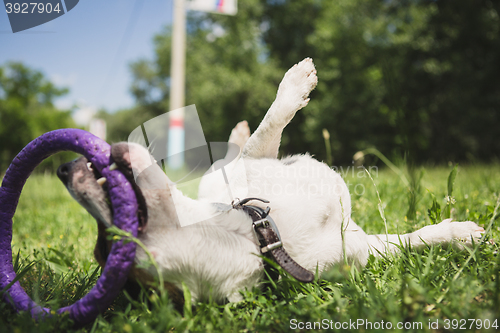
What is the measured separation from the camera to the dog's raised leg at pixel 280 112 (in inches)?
85.2

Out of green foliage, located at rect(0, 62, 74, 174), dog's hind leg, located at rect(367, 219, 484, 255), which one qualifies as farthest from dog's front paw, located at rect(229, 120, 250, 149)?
green foliage, located at rect(0, 62, 74, 174)

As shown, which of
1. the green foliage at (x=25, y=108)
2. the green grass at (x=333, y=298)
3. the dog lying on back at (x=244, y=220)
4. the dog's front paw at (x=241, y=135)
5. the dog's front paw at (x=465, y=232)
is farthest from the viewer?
the green foliage at (x=25, y=108)

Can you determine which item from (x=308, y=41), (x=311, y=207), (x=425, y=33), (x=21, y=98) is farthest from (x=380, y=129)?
(x=21, y=98)

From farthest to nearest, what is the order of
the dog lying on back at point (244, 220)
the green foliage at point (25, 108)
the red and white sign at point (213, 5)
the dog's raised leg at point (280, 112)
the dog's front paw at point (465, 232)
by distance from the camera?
the green foliage at point (25, 108)
the red and white sign at point (213, 5)
the dog's raised leg at point (280, 112)
the dog's front paw at point (465, 232)
the dog lying on back at point (244, 220)

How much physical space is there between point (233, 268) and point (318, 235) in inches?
19.0

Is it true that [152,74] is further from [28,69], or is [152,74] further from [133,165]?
[133,165]

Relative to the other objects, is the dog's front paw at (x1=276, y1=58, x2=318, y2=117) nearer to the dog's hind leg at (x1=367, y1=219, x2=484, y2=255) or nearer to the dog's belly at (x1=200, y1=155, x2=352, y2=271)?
the dog's belly at (x1=200, y1=155, x2=352, y2=271)

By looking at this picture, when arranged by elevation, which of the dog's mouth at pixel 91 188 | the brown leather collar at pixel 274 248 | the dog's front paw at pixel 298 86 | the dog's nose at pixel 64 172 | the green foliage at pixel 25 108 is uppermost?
the green foliage at pixel 25 108

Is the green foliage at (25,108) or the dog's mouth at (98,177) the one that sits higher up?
the green foliage at (25,108)

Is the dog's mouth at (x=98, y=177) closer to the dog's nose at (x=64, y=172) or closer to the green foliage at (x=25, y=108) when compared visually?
the dog's nose at (x=64, y=172)

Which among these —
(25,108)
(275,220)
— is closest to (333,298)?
(275,220)

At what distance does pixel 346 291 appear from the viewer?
140cm

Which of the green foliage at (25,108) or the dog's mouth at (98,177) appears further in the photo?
the green foliage at (25,108)

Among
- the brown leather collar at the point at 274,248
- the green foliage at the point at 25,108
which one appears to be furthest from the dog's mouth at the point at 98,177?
the green foliage at the point at 25,108
